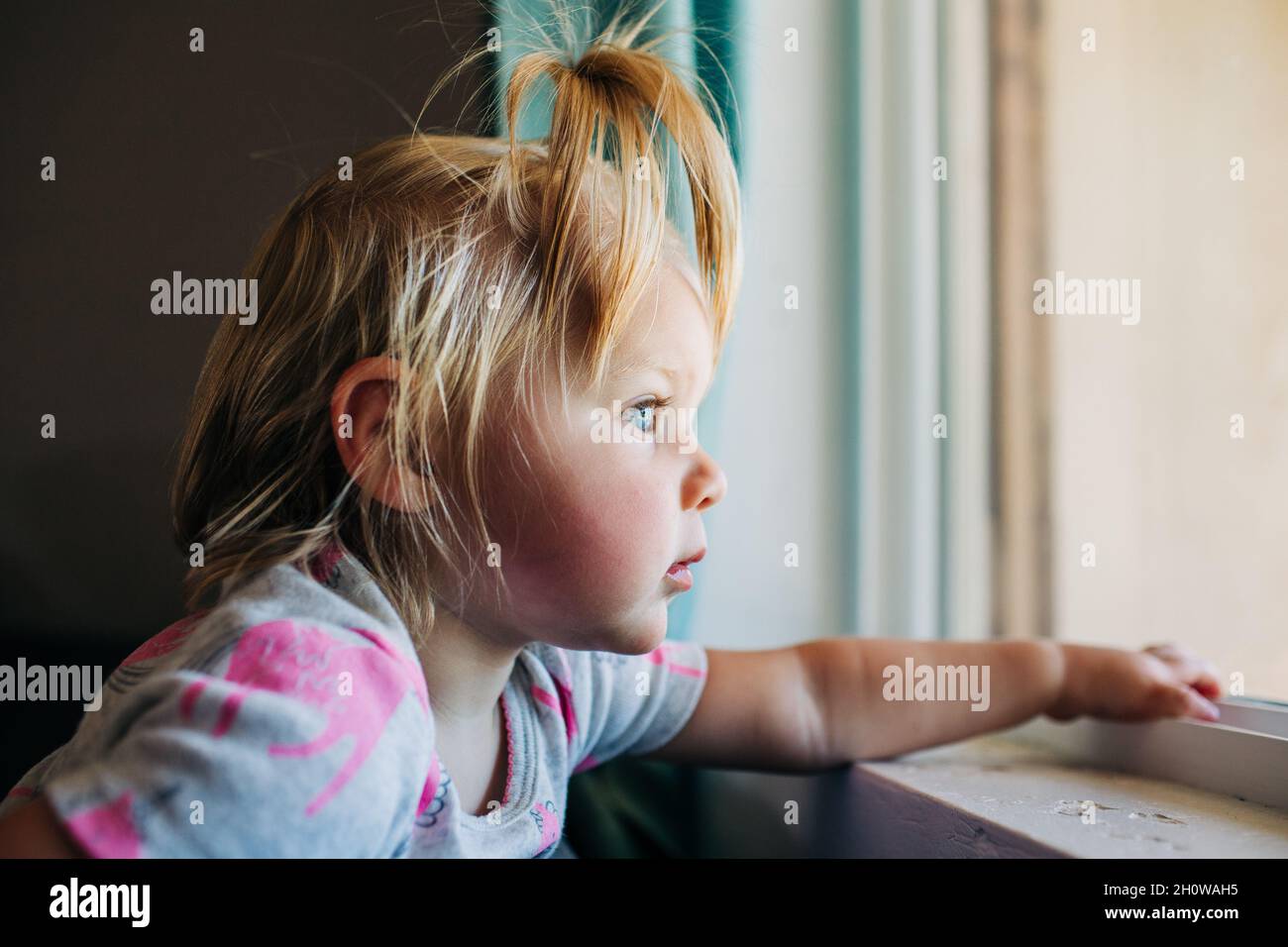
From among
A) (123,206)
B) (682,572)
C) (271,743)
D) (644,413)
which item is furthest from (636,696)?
(123,206)

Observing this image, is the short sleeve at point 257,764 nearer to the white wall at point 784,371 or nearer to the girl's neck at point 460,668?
the girl's neck at point 460,668

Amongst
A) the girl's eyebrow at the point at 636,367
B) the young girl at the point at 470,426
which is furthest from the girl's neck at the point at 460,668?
the girl's eyebrow at the point at 636,367

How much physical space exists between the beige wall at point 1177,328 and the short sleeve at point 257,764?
2.14ft

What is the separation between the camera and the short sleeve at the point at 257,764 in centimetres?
45

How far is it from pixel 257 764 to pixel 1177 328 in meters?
0.78

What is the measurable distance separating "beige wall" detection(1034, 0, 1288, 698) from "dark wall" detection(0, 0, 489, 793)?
53 cm

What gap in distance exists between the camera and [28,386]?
2.22 ft

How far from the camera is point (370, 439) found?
63cm

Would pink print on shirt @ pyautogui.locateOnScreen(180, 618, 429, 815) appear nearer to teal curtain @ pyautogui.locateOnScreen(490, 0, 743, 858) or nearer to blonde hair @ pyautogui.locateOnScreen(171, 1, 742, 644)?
blonde hair @ pyautogui.locateOnScreen(171, 1, 742, 644)

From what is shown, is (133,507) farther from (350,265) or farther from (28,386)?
(350,265)

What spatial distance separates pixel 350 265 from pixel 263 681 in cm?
29

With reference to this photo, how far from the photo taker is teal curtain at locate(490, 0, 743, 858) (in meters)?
0.75

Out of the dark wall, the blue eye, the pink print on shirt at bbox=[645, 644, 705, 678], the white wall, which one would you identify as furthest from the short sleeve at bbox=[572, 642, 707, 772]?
the dark wall
